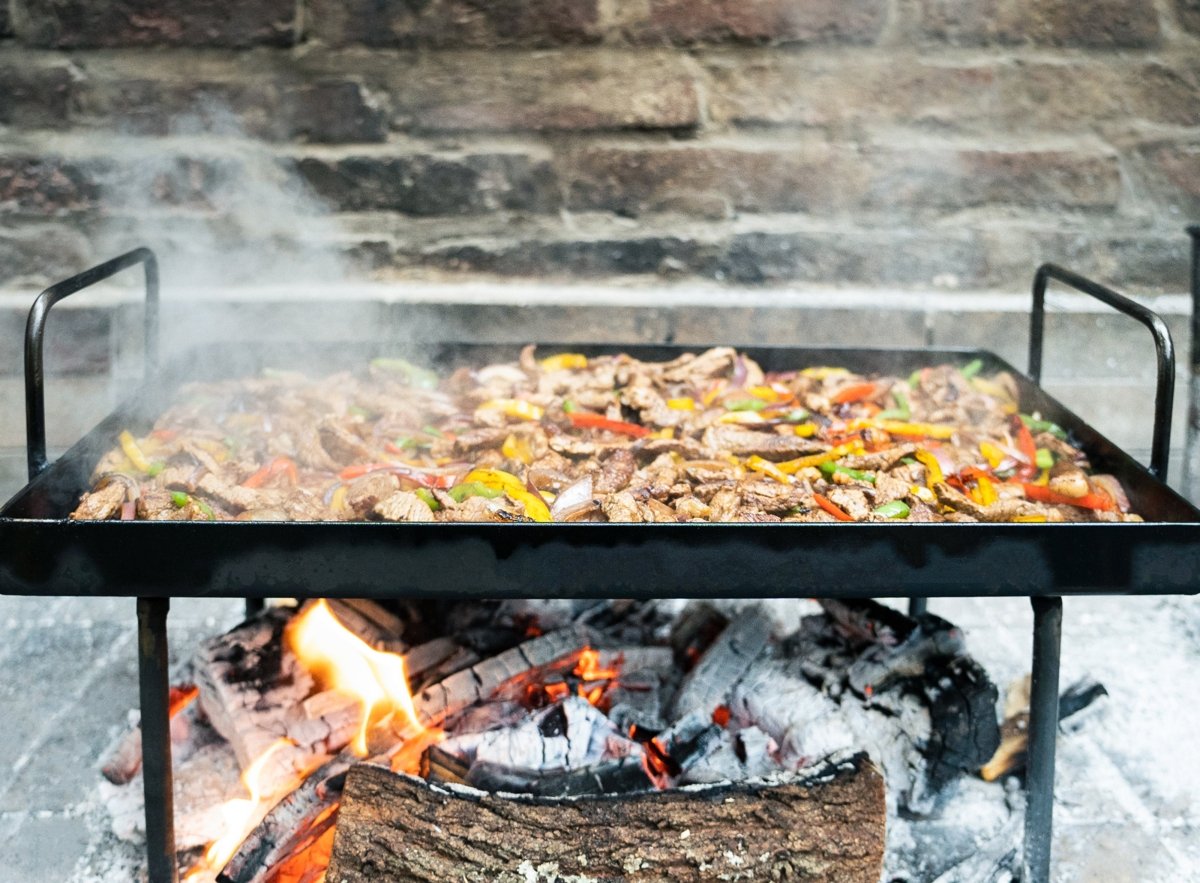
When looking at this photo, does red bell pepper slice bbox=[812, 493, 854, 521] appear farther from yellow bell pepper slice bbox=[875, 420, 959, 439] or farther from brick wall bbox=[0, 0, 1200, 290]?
brick wall bbox=[0, 0, 1200, 290]

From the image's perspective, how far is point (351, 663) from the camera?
3.10 metres

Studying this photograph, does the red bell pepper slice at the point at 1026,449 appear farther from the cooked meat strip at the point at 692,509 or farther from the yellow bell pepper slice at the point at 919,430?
the cooked meat strip at the point at 692,509

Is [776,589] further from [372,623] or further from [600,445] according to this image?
[372,623]

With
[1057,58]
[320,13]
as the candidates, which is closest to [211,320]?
[320,13]

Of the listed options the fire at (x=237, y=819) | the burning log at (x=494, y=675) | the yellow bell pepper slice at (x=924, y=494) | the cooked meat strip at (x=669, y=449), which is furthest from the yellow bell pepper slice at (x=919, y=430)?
the fire at (x=237, y=819)

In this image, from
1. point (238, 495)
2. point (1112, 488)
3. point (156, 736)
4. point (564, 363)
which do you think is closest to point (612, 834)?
point (156, 736)

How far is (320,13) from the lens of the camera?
3.79 m

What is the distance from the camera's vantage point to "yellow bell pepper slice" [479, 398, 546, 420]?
3072mm

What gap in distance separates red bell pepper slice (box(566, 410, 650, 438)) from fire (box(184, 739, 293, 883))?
1116 millimetres

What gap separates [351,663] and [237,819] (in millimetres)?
506

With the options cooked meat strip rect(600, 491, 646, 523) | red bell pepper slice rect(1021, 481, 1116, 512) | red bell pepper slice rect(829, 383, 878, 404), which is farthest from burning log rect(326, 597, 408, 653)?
red bell pepper slice rect(1021, 481, 1116, 512)

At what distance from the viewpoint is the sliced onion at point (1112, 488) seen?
261 cm

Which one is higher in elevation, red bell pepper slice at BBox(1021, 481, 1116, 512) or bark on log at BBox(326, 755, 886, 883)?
red bell pepper slice at BBox(1021, 481, 1116, 512)

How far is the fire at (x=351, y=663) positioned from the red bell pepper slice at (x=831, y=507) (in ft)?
3.89
